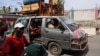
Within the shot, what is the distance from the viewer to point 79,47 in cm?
870

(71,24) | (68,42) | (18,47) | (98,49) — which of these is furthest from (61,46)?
(18,47)

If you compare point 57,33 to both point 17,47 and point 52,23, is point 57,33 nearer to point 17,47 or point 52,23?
point 52,23

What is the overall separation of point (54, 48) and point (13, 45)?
482cm

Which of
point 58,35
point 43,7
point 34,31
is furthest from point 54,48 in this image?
point 43,7

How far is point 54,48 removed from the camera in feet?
30.5

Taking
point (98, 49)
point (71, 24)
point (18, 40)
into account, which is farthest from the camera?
point (98, 49)

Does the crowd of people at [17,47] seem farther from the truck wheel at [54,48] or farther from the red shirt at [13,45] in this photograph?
the truck wheel at [54,48]

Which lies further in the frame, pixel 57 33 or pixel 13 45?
pixel 57 33

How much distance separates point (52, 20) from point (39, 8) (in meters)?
1.46

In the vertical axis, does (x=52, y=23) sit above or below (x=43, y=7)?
below

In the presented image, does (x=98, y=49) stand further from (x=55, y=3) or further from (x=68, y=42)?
(x=55, y=3)

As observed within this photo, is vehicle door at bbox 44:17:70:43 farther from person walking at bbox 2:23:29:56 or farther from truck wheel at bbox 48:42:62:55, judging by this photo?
person walking at bbox 2:23:29:56

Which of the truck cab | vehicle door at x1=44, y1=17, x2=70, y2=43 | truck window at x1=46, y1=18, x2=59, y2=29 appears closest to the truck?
the truck cab

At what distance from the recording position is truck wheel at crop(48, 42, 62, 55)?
9125 mm
